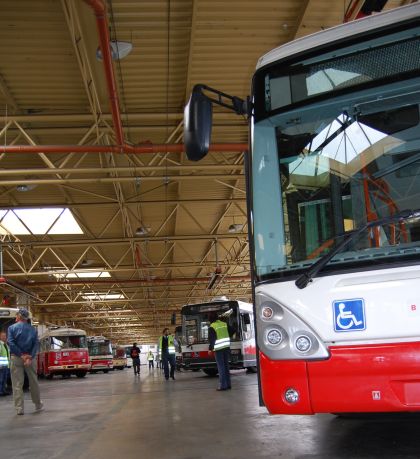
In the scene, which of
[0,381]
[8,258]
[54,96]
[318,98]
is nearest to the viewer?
[318,98]

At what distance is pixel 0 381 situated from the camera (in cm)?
1666

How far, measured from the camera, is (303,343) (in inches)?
176

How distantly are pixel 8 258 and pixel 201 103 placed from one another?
1103 inches

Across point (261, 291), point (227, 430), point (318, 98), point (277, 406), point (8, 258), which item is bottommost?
point (227, 430)

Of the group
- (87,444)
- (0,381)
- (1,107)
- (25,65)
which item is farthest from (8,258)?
(87,444)

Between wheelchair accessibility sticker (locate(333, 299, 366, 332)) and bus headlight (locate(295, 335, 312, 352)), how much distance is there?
0.78 ft

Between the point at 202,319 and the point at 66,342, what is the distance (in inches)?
570

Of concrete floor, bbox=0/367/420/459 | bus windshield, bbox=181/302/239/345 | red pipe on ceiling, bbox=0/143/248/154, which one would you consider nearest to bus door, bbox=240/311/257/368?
bus windshield, bbox=181/302/239/345

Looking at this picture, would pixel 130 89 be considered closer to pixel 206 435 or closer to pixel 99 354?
pixel 206 435

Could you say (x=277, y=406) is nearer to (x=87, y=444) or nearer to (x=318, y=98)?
(x=318, y=98)

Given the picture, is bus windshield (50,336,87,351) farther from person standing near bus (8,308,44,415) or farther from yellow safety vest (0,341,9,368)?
person standing near bus (8,308,44,415)

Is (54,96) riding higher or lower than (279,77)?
higher

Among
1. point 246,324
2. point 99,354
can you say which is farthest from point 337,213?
point 99,354

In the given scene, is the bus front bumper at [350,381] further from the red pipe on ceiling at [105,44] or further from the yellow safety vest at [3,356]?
the yellow safety vest at [3,356]
